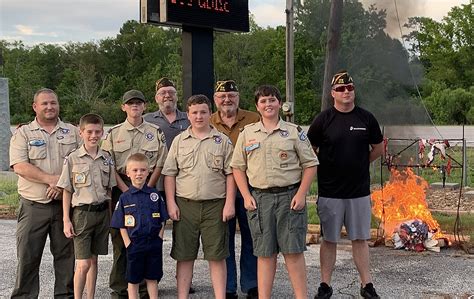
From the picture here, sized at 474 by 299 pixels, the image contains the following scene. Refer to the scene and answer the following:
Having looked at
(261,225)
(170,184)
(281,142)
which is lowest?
(261,225)

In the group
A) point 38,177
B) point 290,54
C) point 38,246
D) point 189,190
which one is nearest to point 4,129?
point 290,54

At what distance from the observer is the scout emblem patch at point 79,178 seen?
15.4ft

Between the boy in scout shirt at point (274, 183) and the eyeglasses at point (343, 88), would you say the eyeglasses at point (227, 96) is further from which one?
the eyeglasses at point (343, 88)

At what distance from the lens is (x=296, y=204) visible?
4.46m

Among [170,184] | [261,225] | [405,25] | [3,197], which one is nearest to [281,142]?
[261,225]

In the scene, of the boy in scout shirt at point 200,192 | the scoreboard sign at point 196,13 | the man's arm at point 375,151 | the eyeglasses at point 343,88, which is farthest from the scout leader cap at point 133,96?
the scoreboard sign at point 196,13

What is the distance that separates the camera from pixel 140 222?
4.56 meters

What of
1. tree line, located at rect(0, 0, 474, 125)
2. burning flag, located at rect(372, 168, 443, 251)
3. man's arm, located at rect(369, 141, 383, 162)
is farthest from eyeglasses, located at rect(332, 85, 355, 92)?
tree line, located at rect(0, 0, 474, 125)

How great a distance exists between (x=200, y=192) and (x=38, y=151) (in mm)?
1312

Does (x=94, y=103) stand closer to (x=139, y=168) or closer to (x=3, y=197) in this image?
(x=3, y=197)

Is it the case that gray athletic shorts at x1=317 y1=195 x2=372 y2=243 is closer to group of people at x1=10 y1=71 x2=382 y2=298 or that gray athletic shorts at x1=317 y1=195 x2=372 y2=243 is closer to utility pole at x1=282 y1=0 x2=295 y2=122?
group of people at x1=10 y1=71 x2=382 y2=298

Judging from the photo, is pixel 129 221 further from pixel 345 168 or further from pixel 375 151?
pixel 375 151

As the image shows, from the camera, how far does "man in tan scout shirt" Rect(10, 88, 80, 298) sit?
15.6 feet

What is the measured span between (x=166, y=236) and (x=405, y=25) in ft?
18.0
